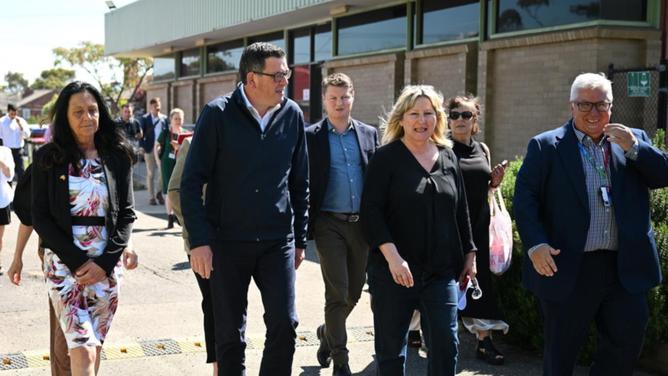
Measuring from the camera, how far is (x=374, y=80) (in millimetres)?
17266

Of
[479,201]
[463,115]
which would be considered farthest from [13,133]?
[479,201]

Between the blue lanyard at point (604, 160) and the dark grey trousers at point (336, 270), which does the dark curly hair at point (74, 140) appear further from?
the blue lanyard at point (604, 160)

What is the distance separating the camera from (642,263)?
450cm

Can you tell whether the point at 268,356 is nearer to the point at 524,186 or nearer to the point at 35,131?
the point at 524,186

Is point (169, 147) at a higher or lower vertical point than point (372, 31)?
lower

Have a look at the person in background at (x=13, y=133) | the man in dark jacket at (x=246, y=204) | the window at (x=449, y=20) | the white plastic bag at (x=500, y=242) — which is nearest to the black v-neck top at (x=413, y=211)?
the man in dark jacket at (x=246, y=204)

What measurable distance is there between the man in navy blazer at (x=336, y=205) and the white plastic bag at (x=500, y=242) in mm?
970

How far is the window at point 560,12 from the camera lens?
11.7 m

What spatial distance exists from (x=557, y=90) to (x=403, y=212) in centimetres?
855

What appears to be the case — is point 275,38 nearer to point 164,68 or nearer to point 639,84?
A: point 164,68

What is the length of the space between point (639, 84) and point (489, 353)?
6439 mm

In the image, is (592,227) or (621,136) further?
(592,227)

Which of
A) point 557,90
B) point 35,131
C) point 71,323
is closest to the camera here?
point 71,323

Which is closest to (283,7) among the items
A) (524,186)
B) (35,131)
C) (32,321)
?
(32,321)
